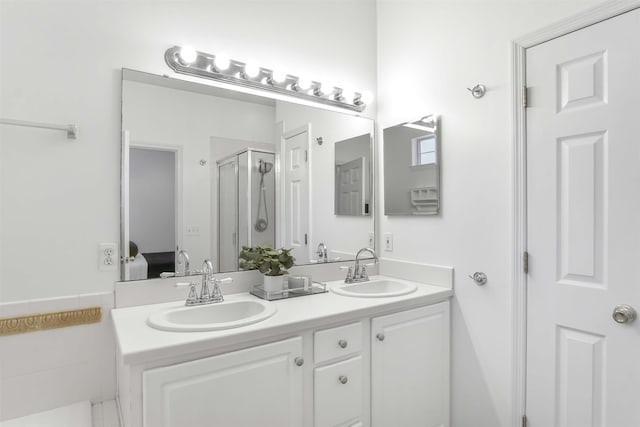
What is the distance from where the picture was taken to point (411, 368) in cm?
168

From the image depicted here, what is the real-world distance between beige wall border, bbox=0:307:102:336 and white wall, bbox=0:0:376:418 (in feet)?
0.11

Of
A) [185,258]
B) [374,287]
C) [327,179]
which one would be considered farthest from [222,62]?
[374,287]

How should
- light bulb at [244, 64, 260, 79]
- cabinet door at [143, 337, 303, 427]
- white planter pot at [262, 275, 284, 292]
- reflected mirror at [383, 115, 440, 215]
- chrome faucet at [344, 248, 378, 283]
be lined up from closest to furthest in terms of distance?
cabinet door at [143, 337, 303, 427] < white planter pot at [262, 275, 284, 292] < light bulb at [244, 64, 260, 79] < reflected mirror at [383, 115, 440, 215] < chrome faucet at [344, 248, 378, 283]

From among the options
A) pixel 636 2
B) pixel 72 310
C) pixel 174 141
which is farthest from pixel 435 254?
pixel 72 310

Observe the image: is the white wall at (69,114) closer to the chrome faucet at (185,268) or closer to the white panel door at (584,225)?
the chrome faucet at (185,268)

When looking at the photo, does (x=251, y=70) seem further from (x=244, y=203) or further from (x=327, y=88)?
(x=244, y=203)

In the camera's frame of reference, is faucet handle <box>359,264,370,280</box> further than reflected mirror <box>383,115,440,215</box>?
Yes

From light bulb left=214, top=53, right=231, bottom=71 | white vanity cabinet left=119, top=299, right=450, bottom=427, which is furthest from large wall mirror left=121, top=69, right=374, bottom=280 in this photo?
white vanity cabinet left=119, top=299, right=450, bottom=427

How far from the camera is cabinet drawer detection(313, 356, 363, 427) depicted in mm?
1410

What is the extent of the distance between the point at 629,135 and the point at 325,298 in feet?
4.48

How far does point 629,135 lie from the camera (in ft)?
4.13

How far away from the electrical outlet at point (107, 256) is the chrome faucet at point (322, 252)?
1056mm

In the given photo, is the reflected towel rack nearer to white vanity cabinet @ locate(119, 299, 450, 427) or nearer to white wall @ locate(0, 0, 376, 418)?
white wall @ locate(0, 0, 376, 418)

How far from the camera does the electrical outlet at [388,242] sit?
2230 mm
